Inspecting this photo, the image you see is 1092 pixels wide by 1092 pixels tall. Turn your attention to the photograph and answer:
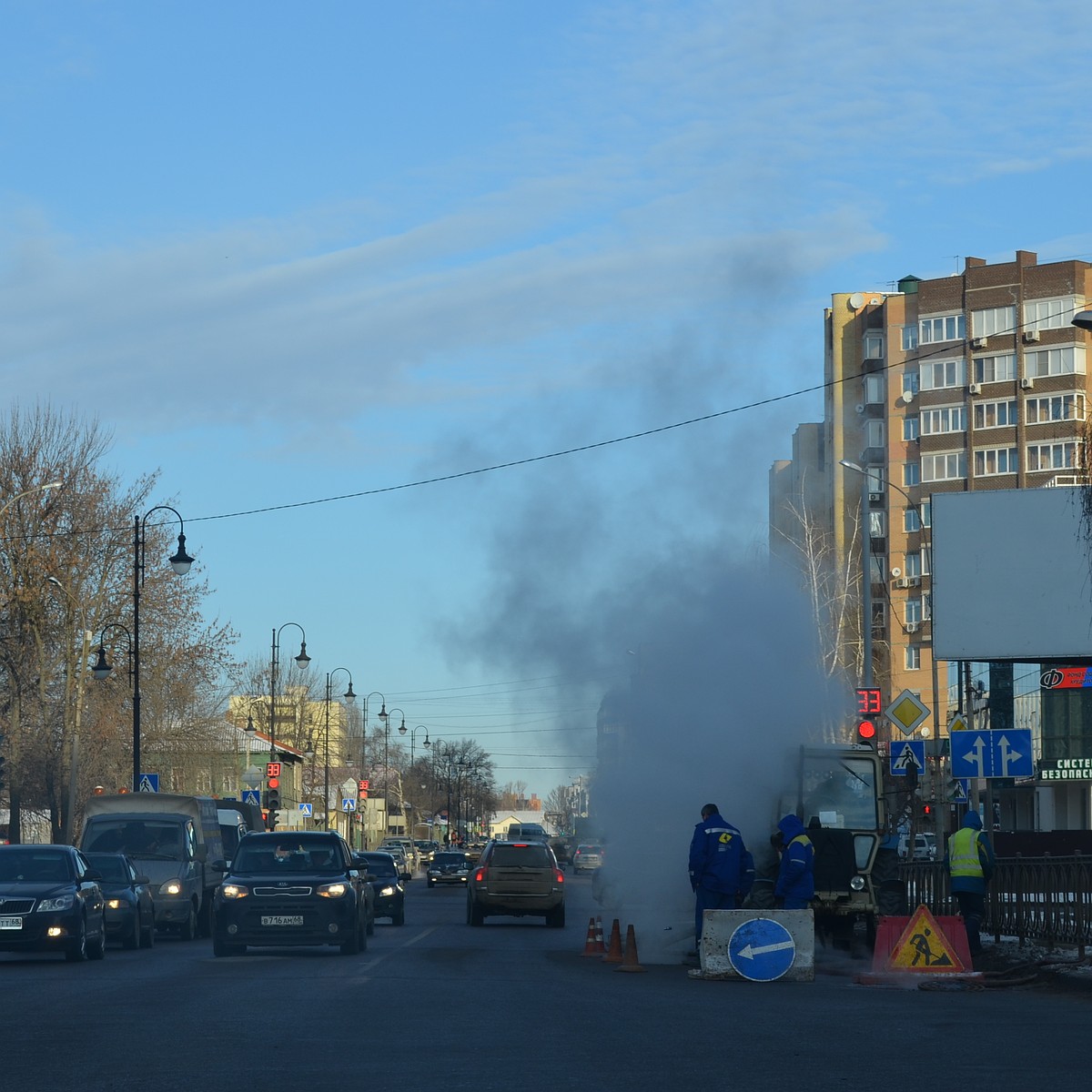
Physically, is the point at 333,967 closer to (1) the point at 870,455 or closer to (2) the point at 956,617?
(2) the point at 956,617

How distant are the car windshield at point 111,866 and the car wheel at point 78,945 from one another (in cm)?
432

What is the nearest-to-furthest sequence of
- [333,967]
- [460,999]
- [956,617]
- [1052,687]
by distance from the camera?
Result: [460,999]
[333,967]
[956,617]
[1052,687]

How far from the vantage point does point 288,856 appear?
24609mm

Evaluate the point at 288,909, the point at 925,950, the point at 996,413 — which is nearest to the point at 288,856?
the point at 288,909

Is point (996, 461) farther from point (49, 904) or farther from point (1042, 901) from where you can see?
point (49, 904)

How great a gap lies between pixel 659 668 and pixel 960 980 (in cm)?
650

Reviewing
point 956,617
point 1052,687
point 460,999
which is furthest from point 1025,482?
point 460,999

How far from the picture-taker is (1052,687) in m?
65.5

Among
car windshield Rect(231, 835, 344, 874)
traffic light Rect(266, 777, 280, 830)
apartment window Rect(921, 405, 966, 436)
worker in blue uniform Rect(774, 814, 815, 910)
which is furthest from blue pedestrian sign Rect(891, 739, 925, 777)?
apartment window Rect(921, 405, 966, 436)

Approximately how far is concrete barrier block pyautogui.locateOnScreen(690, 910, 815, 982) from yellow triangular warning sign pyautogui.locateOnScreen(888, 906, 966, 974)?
974 mm

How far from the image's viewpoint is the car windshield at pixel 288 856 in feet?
80.1

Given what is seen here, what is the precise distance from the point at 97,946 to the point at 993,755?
40.5ft

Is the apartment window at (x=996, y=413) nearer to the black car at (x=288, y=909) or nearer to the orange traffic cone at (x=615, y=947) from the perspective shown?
the black car at (x=288, y=909)

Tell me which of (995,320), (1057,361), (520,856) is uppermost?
(995,320)
